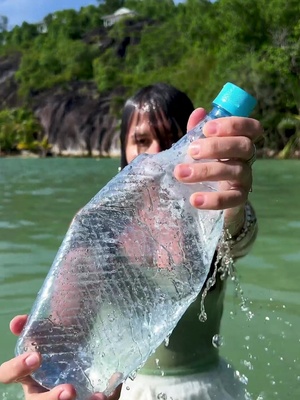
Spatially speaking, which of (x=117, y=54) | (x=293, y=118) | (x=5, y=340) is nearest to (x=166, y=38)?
(x=117, y=54)

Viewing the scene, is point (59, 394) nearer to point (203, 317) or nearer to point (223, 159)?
point (223, 159)

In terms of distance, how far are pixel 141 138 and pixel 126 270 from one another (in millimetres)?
591

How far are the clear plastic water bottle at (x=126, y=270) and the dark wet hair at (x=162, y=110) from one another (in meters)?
0.45

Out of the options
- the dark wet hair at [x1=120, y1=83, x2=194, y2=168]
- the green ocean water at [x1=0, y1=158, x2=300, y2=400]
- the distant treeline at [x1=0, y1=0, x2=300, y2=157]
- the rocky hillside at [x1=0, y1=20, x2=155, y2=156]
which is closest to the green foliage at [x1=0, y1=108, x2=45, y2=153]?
the distant treeline at [x1=0, y1=0, x2=300, y2=157]

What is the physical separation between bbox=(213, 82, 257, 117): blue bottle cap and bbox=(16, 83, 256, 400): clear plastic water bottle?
0.08m

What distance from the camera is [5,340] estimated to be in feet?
10.4

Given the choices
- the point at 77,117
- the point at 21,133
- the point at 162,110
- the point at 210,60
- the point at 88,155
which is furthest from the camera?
the point at 21,133

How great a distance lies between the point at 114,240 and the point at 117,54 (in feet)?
153

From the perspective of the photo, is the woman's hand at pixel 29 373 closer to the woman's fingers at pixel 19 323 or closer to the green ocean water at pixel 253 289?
the woman's fingers at pixel 19 323

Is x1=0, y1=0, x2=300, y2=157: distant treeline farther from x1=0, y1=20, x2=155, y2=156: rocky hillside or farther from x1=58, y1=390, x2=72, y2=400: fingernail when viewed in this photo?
x1=58, y1=390, x2=72, y2=400: fingernail

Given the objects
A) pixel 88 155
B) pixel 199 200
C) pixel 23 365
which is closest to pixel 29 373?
pixel 23 365

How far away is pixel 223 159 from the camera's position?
1095 millimetres

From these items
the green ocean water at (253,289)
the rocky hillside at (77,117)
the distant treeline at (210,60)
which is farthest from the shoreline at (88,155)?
the green ocean water at (253,289)

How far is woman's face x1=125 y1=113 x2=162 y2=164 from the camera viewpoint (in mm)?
1748
